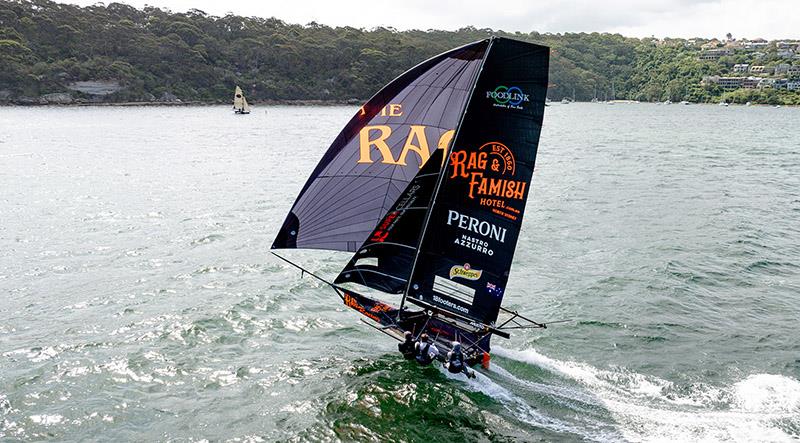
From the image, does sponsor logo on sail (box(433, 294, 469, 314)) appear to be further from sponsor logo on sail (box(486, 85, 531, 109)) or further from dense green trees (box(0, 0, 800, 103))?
dense green trees (box(0, 0, 800, 103))

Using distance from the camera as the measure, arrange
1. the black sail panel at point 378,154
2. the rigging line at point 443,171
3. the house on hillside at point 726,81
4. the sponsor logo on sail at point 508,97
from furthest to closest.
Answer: the house on hillside at point 726,81
the black sail panel at point 378,154
the sponsor logo on sail at point 508,97
the rigging line at point 443,171

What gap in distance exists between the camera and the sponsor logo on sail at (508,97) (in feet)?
40.8

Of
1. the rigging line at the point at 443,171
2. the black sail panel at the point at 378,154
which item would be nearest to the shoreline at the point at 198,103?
the black sail panel at the point at 378,154

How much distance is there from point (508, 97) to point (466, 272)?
3926 mm

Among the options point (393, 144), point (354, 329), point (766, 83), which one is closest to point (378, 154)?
point (393, 144)

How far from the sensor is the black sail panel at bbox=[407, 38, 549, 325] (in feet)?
40.4

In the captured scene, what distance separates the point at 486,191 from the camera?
13188 mm

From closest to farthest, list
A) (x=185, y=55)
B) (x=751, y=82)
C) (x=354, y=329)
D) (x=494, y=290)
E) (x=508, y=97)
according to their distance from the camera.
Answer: (x=508, y=97)
(x=494, y=290)
(x=354, y=329)
(x=185, y=55)
(x=751, y=82)

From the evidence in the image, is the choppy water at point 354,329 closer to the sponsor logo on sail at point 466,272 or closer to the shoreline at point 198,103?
the sponsor logo on sail at point 466,272

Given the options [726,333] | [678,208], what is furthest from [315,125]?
[726,333]

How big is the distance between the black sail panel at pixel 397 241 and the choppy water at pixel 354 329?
2335 mm

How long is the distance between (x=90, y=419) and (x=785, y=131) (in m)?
100

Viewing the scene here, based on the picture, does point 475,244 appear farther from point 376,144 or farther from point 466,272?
point 376,144

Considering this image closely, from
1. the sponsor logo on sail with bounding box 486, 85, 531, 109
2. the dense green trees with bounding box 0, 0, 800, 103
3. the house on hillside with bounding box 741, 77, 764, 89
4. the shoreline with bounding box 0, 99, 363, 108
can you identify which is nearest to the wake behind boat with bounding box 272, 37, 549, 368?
the sponsor logo on sail with bounding box 486, 85, 531, 109
